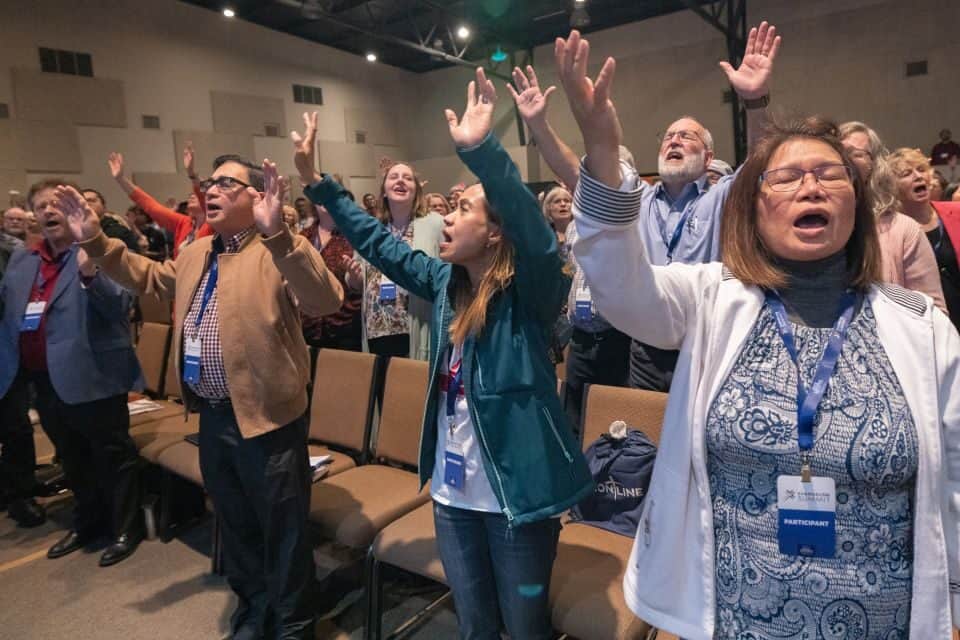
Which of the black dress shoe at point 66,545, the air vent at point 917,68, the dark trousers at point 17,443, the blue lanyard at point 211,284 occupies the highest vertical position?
the air vent at point 917,68

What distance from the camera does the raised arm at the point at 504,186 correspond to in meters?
1.13

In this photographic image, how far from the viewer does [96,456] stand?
8.94ft

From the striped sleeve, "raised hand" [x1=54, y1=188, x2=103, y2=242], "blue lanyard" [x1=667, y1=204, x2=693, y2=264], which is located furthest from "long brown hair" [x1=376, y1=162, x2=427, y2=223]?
the striped sleeve

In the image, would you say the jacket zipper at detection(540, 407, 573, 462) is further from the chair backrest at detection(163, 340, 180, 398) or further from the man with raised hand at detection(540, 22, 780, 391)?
the chair backrest at detection(163, 340, 180, 398)

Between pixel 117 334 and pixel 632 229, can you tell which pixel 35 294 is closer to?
pixel 117 334

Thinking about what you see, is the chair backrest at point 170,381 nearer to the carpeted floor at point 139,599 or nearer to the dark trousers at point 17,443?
the dark trousers at point 17,443

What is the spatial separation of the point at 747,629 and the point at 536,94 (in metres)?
0.96

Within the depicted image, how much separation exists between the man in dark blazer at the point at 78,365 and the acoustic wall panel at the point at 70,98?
19.9ft

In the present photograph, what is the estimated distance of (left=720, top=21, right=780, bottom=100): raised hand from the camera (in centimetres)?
139

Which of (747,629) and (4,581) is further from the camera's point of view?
(4,581)

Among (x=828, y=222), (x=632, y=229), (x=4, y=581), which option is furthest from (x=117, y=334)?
(x=828, y=222)

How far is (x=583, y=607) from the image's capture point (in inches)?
56.2

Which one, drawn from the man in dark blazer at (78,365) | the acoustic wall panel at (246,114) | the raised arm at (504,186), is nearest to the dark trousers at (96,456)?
the man in dark blazer at (78,365)

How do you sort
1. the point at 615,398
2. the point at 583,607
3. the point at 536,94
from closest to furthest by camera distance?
1. the point at 536,94
2. the point at 583,607
3. the point at 615,398
